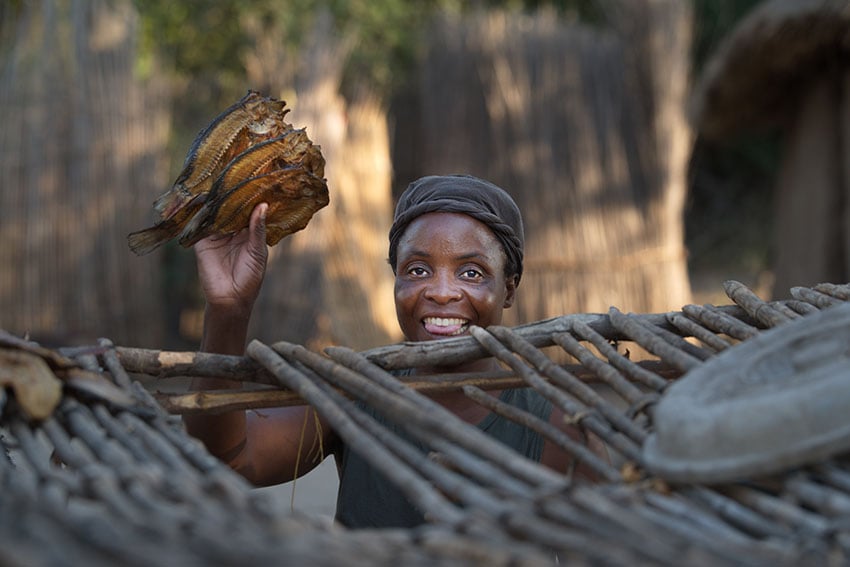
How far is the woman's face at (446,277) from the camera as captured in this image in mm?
2518

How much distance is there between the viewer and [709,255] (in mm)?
9648

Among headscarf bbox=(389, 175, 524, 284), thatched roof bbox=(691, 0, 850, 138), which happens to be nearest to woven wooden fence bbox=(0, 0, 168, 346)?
thatched roof bbox=(691, 0, 850, 138)

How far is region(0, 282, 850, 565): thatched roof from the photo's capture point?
121 cm

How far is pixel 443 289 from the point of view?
250 centimetres

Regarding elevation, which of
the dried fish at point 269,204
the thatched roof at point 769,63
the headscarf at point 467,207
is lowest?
the dried fish at point 269,204

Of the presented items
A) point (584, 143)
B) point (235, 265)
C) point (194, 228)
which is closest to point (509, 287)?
point (235, 265)

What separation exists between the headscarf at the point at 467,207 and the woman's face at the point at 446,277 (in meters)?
0.03

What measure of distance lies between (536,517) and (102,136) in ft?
18.2

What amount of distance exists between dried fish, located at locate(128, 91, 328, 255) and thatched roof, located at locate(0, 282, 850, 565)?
1.13ft

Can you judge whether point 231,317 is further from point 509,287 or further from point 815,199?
point 815,199

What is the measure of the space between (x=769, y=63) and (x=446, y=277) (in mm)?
3872

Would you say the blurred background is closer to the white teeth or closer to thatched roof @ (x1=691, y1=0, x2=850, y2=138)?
thatched roof @ (x1=691, y1=0, x2=850, y2=138)

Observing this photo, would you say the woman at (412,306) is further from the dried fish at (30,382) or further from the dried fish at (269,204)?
the dried fish at (30,382)

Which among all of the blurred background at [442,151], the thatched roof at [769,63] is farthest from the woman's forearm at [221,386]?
the blurred background at [442,151]
